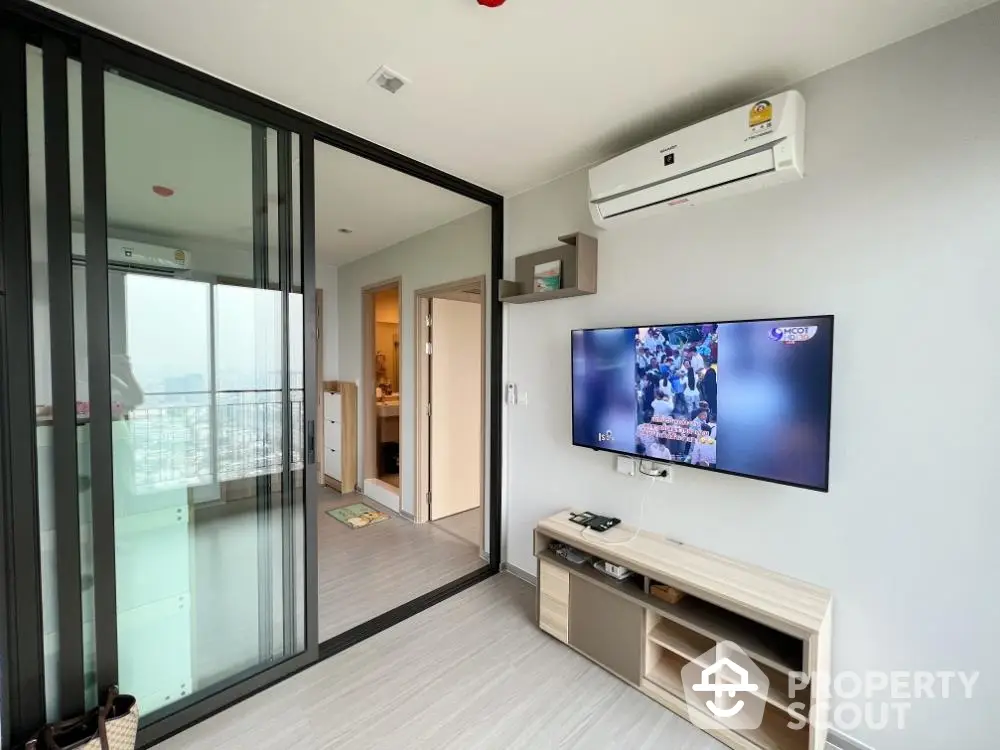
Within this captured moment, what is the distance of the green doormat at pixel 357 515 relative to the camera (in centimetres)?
377

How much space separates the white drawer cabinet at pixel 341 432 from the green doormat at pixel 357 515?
487mm

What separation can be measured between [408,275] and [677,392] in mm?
2720

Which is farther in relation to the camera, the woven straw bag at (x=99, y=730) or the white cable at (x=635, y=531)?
the white cable at (x=635, y=531)

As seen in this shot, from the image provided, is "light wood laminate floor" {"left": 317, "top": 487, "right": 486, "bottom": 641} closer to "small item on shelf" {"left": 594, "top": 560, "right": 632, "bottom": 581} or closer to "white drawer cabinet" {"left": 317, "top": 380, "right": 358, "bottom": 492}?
"white drawer cabinet" {"left": 317, "top": 380, "right": 358, "bottom": 492}

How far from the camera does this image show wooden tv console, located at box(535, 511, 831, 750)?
4.92ft

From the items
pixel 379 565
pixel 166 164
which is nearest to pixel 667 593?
pixel 379 565

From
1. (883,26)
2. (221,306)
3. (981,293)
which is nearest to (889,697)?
(981,293)

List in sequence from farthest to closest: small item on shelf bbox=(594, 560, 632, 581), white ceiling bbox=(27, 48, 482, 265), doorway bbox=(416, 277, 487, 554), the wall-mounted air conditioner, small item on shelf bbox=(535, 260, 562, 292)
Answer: doorway bbox=(416, 277, 487, 554)
small item on shelf bbox=(535, 260, 562, 292)
small item on shelf bbox=(594, 560, 632, 581)
the wall-mounted air conditioner
white ceiling bbox=(27, 48, 482, 265)

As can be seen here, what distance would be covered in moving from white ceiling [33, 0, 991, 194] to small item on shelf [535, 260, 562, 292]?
71 centimetres

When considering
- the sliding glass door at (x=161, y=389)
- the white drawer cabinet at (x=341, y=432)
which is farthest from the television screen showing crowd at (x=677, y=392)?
the white drawer cabinet at (x=341, y=432)

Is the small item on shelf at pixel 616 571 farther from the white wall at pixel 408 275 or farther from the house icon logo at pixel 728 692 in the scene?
the white wall at pixel 408 275

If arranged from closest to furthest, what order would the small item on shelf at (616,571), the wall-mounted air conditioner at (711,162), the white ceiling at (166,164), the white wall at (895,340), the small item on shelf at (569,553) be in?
the white wall at (895,340)
the white ceiling at (166,164)
the wall-mounted air conditioner at (711,162)
the small item on shelf at (616,571)
the small item on shelf at (569,553)

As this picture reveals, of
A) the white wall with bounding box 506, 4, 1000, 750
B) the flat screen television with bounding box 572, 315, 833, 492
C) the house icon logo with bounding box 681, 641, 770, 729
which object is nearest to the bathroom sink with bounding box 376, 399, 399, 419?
the flat screen television with bounding box 572, 315, 833, 492

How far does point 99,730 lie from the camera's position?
1348mm
